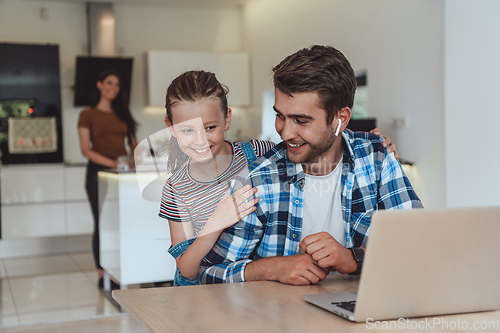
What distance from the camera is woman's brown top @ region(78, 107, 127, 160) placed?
4.08 meters

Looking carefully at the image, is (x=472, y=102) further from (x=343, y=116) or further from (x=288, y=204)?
(x=288, y=204)

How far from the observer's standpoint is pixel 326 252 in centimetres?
133

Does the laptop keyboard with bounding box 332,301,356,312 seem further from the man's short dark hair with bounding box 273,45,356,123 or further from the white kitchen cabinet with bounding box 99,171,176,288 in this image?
the white kitchen cabinet with bounding box 99,171,176,288

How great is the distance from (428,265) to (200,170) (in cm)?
64

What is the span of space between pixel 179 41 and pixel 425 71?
3.35 meters

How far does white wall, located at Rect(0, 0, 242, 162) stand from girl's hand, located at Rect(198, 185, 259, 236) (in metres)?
4.27

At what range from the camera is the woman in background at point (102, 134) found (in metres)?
4.03

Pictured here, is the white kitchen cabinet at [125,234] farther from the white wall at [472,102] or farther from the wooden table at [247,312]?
the wooden table at [247,312]

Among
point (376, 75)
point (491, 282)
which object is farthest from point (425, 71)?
point (491, 282)

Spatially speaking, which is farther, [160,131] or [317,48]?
[160,131]

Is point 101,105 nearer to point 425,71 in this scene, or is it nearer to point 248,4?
point 425,71

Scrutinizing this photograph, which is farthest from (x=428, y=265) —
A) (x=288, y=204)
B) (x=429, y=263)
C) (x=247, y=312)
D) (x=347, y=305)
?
(x=288, y=204)

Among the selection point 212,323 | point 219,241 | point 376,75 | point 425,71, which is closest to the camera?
point 212,323

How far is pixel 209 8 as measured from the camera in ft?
20.7
